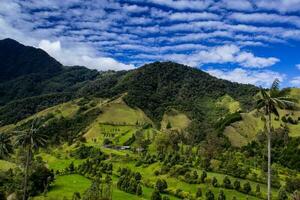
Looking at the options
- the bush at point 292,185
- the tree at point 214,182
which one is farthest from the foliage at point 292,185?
the tree at point 214,182

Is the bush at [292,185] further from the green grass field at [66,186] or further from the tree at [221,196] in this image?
the green grass field at [66,186]

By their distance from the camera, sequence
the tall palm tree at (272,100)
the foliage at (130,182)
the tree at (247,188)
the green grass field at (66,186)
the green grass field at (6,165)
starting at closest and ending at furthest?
1. the tall palm tree at (272,100)
2. the tree at (247,188)
3. the green grass field at (66,186)
4. the foliage at (130,182)
5. the green grass field at (6,165)

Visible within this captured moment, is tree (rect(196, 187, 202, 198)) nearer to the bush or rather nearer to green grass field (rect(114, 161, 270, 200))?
green grass field (rect(114, 161, 270, 200))

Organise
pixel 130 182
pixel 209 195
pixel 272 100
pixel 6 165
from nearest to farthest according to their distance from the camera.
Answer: pixel 272 100
pixel 209 195
pixel 130 182
pixel 6 165

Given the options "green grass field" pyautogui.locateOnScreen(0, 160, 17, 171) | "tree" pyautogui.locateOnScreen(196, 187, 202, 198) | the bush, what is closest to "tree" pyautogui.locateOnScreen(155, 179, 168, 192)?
"tree" pyautogui.locateOnScreen(196, 187, 202, 198)

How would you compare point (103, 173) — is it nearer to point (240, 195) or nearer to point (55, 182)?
point (55, 182)

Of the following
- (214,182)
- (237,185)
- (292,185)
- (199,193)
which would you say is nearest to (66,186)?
(199,193)

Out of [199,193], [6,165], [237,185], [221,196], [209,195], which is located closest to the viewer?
[221,196]

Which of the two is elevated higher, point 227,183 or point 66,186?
point 227,183

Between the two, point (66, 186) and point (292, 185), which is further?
point (66, 186)

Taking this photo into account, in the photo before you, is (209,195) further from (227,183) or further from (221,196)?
(227,183)

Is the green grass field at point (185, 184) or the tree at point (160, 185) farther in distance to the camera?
the tree at point (160, 185)

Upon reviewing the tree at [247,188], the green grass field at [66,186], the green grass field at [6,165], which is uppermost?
the tree at [247,188]
